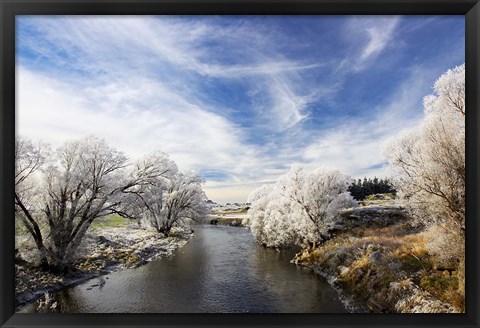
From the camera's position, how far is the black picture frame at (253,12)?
7.91 feet

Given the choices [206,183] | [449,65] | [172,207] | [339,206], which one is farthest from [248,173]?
[449,65]

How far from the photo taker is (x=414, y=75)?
2.92 m

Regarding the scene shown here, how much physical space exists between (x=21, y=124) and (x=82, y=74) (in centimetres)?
81

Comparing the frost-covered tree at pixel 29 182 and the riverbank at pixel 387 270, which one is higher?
the frost-covered tree at pixel 29 182

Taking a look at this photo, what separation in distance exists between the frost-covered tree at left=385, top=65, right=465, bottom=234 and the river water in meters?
1.52

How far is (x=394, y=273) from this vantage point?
3.01 meters

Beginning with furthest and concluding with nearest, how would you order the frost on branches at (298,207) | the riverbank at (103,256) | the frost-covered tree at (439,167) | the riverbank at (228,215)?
1. the riverbank at (228,215)
2. the frost on branches at (298,207)
3. the riverbank at (103,256)
4. the frost-covered tree at (439,167)

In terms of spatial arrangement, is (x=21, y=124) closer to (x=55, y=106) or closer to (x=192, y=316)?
(x=55, y=106)

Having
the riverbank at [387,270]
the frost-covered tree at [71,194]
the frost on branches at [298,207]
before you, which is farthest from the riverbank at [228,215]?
the riverbank at [387,270]

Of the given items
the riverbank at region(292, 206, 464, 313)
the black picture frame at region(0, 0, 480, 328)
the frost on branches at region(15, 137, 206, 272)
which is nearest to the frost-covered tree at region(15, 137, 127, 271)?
the frost on branches at region(15, 137, 206, 272)

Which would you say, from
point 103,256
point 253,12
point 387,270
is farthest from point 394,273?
point 103,256

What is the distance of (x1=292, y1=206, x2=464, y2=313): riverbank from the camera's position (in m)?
2.70

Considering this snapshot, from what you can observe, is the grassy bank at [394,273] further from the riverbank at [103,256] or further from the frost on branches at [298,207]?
the riverbank at [103,256]

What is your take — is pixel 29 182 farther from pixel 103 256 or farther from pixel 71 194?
pixel 103 256
